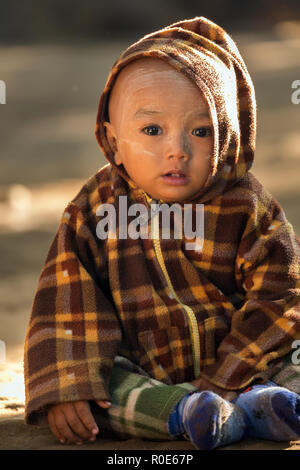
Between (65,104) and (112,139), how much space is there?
7719mm

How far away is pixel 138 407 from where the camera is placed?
2.92 meters

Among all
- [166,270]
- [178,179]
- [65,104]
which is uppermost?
[65,104]

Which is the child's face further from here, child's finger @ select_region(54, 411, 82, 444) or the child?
child's finger @ select_region(54, 411, 82, 444)

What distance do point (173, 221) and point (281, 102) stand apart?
745 centimetres

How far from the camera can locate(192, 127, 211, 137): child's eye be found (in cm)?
303

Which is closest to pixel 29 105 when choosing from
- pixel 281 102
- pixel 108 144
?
pixel 281 102

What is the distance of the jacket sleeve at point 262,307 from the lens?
9.84 feet

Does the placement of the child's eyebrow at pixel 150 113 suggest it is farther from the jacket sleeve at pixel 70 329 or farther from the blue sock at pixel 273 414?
the blue sock at pixel 273 414

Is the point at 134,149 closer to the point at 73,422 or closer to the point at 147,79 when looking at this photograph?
the point at 147,79

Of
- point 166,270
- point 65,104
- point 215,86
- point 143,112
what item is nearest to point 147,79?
point 143,112

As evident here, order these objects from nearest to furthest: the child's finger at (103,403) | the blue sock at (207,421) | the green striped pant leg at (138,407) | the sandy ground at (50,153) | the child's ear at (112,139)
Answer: the blue sock at (207,421), the green striped pant leg at (138,407), the child's finger at (103,403), the child's ear at (112,139), the sandy ground at (50,153)

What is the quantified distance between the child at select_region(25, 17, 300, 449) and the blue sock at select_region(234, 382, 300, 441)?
0.07 meters

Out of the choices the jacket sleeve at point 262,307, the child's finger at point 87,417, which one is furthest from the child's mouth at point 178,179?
the child's finger at point 87,417

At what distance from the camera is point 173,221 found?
315 cm
